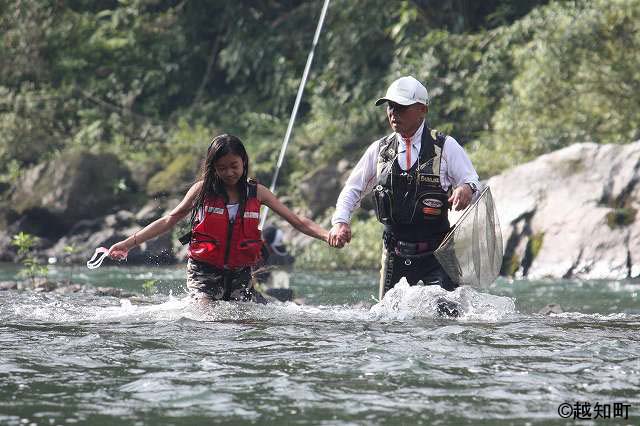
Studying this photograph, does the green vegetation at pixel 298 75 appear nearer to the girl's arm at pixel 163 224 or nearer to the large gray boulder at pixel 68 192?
the large gray boulder at pixel 68 192

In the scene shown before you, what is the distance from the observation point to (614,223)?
610 inches

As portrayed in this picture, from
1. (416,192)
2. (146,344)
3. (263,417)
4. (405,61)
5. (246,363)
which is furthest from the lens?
(405,61)

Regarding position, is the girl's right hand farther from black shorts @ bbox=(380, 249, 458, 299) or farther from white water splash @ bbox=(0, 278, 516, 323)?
black shorts @ bbox=(380, 249, 458, 299)

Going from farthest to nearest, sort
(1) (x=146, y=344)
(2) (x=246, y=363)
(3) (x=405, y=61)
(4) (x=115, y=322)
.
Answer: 1. (3) (x=405, y=61)
2. (4) (x=115, y=322)
3. (1) (x=146, y=344)
4. (2) (x=246, y=363)

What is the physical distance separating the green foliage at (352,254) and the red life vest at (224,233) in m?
9.50

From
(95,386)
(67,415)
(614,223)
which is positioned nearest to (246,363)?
(95,386)

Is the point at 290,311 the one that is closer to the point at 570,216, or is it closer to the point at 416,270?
the point at 416,270

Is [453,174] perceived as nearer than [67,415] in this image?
No

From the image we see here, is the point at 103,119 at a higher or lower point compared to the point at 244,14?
lower

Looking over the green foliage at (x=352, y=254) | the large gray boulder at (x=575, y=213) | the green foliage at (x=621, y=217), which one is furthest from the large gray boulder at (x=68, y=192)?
the green foliage at (x=621, y=217)

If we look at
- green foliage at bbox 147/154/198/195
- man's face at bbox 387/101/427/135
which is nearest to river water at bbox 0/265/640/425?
man's face at bbox 387/101/427/135

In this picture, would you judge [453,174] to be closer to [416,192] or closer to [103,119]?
[416,192]

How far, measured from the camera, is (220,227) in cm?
865

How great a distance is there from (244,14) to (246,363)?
21.4m
